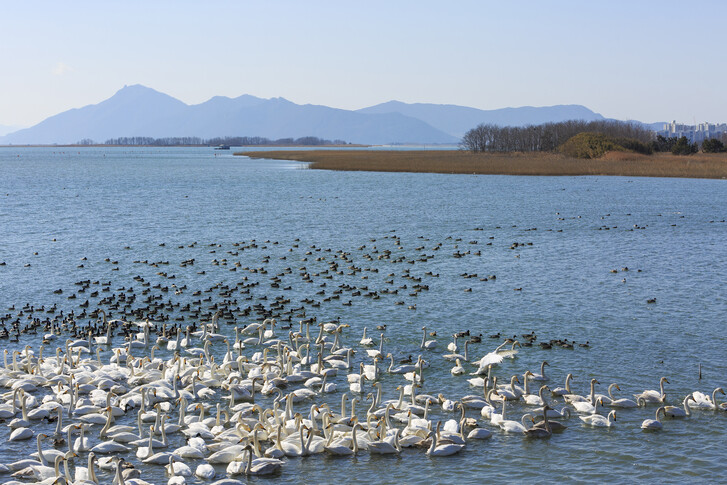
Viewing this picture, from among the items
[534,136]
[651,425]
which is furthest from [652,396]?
[534,136]

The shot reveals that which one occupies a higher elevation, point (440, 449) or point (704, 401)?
point (704, 401)

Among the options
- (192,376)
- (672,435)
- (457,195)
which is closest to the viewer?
(672,435)

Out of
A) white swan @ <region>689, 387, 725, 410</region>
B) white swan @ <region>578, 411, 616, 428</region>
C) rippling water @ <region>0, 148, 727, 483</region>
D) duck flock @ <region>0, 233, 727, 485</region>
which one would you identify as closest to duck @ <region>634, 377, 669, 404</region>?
duck flock @ <region>0, 233, 727, 485</region>

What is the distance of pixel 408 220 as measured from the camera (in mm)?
57844

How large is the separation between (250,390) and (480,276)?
707 inches

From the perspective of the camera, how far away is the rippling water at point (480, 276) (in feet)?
53.9

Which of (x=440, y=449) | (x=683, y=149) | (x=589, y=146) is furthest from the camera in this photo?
(x=683, y=149)

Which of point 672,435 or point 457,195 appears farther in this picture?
point 457,195

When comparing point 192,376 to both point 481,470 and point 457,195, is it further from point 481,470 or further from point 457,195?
point 457,195

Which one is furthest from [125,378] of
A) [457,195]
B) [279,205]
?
[457,195]

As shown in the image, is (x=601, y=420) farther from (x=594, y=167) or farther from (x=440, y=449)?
(x=594, y=167)

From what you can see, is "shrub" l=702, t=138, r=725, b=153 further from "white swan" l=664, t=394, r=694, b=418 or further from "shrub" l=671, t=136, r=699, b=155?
"white swan" l=664, t=394, r=694, b=418

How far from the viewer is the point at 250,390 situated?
774 inches

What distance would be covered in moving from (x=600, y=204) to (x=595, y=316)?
4415cm
